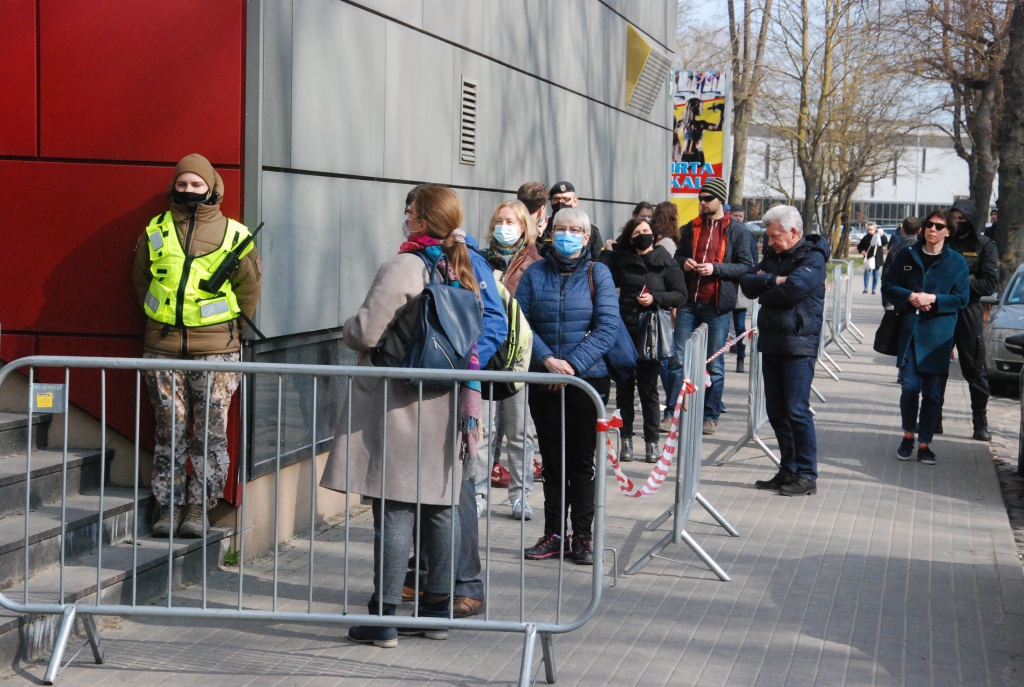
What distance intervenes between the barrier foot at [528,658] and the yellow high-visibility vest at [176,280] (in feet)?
7.76

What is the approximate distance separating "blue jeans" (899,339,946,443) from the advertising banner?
903 centimetres

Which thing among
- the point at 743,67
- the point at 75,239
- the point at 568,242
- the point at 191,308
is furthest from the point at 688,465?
the point at 743,67

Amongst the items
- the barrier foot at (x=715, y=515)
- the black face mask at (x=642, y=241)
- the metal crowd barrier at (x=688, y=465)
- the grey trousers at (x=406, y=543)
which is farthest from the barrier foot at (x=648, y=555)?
Result: the black face mask at (x=642, y=241)

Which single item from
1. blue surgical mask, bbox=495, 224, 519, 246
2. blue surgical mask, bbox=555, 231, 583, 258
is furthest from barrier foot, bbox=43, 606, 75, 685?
blue surgical mask, bbox=495, 224, 519, 246

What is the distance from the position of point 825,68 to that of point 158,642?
35.9 metres

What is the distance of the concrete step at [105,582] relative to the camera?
4.90 metres

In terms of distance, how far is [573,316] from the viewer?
6730 mm

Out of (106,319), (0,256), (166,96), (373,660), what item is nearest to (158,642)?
(373,660)

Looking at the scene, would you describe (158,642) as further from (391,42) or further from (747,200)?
(747,200)

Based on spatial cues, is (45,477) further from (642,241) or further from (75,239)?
(642,241)

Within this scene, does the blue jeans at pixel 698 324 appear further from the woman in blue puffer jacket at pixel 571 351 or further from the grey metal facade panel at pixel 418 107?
the woman in blue puffer jacket at pixel 571 351

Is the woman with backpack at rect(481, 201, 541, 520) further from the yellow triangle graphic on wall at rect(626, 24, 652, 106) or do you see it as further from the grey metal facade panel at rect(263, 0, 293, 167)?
the yellow triangle graphic on wall at rect(626, 24, 652, 106)

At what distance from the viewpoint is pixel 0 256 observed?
6328mm

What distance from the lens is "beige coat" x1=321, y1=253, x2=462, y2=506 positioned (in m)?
5.09
